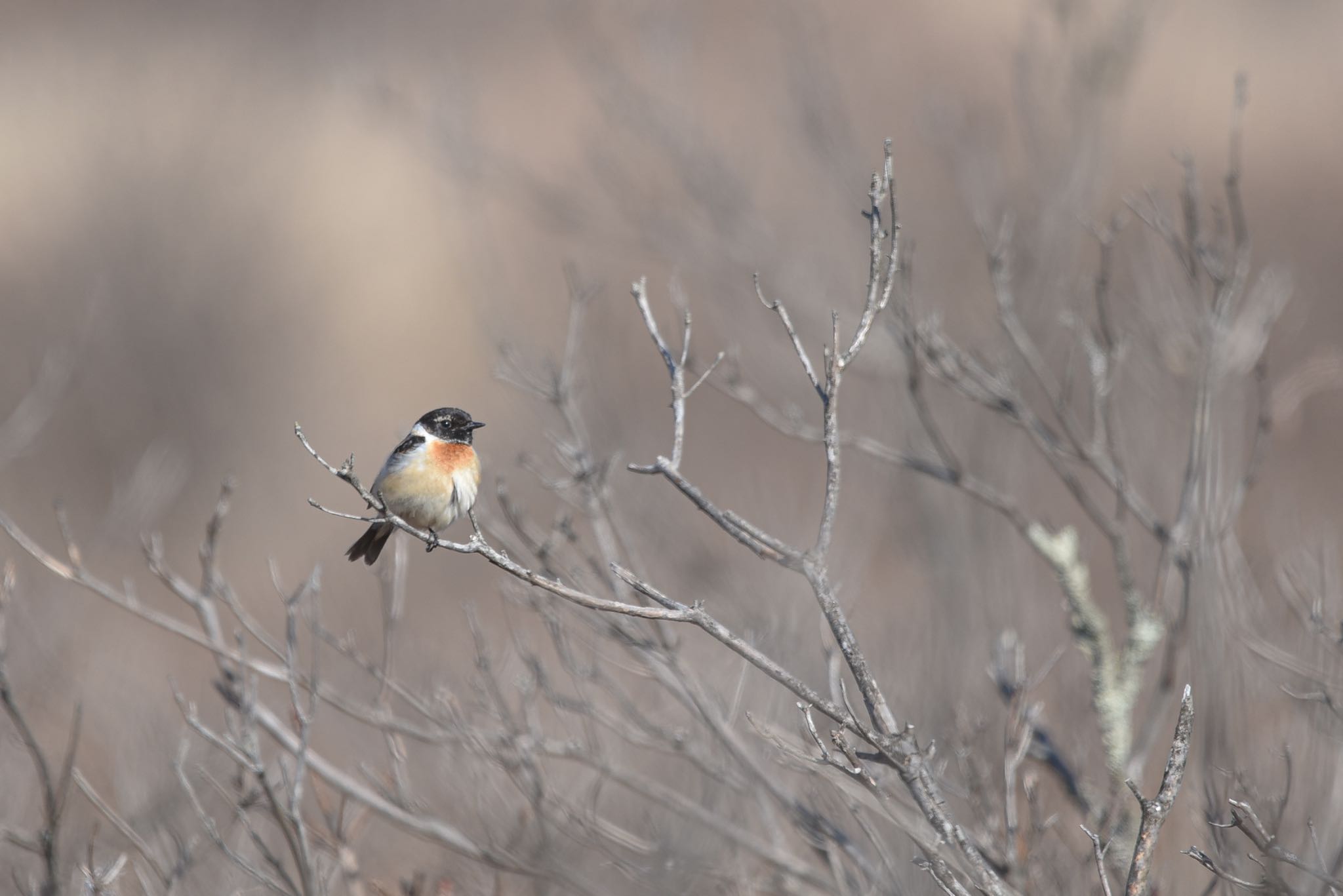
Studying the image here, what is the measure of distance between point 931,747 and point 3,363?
19.8 meters

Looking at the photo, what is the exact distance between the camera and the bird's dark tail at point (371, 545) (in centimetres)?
542

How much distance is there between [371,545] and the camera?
5.58 m

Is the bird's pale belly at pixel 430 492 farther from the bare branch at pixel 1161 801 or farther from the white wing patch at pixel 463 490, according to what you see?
the bare branch at pixel 1161 801

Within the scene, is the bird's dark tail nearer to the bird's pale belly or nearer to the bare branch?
the bird's pale belly

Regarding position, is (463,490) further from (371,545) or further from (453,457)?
(371,545)

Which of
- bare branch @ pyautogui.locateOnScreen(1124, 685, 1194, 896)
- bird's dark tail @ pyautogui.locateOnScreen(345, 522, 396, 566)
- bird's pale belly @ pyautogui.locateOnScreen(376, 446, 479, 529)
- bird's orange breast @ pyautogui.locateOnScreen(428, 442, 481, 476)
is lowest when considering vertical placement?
bare branch @ pyautogui.locateOnScreen(1124, 685, 1194, 896)

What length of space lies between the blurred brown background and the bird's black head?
1.35 meters

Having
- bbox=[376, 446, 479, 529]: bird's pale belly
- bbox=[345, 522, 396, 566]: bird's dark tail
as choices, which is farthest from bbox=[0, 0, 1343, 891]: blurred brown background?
bbox=[376, 446, 479, 529]: bird's pale belly

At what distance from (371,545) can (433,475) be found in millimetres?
653

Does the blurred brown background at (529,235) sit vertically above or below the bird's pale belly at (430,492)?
above

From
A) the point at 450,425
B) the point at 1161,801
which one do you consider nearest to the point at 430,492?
the point at 450,425

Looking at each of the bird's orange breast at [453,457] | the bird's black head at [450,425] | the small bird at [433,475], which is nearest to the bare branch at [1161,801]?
the small bird at [433,475]

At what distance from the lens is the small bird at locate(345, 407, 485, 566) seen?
5.14m

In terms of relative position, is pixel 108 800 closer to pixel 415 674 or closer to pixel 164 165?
pixel 415 674
